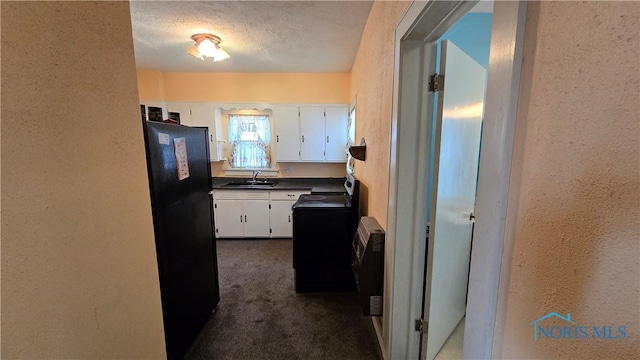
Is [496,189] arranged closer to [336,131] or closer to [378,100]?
[378,100]

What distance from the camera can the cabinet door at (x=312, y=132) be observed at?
3742mm

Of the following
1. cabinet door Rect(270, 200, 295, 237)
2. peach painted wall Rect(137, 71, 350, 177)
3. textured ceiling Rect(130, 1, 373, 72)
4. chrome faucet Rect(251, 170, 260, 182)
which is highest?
textured ceiling Rect(130, 1, 373, 72)

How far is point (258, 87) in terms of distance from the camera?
380 cm

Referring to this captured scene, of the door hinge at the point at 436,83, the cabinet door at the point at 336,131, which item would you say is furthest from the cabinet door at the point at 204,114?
the door hinge at the point at 436,83

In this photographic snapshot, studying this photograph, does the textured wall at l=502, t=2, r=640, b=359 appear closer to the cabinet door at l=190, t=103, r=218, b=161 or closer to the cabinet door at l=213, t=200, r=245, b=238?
the cabinet door at l=213, t=200, r=245, b=238

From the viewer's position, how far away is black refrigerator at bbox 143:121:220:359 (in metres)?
1.34

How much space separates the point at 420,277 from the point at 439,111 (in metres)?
0.94

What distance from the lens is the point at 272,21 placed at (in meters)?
2.19

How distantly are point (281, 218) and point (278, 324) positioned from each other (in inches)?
71.6

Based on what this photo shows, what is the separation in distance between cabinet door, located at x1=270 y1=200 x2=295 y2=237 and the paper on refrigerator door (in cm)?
208

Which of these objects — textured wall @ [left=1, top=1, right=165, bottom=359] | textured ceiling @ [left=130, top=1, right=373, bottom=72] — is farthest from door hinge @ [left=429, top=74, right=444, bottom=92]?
textured wall @ [left=1, top=1, right=165, bottom=359]

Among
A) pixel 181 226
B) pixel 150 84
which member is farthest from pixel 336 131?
pixel 150 84

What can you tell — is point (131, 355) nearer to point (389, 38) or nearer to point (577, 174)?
point (577, 174)

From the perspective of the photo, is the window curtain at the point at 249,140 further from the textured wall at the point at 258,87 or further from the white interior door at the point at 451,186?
the white interior door at the point at 451,186
